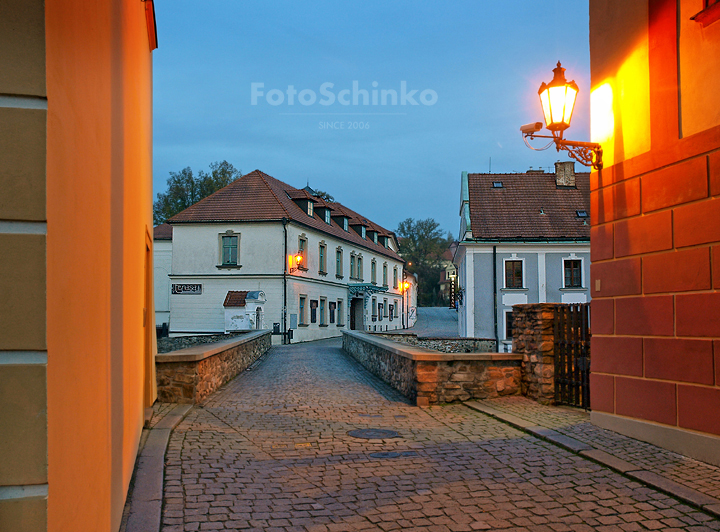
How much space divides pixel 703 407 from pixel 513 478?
224 centimetres

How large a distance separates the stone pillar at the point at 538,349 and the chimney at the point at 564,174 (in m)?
29.2

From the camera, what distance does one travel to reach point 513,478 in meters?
5.26

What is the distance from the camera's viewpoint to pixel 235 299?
101 ft

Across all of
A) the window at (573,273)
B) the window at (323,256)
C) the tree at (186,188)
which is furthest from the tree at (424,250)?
the window at (573,273)

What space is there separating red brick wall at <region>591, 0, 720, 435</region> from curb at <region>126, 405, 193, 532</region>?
201 inches

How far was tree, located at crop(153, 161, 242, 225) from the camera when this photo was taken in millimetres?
56812

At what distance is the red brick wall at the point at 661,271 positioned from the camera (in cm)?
597

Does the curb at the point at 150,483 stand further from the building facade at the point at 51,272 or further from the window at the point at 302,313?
the window at the point at 302,313

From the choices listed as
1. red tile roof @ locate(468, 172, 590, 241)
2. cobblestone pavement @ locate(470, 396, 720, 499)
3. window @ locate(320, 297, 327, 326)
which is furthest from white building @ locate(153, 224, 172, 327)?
cobblestone pavement @ locate(470, 396, 720, 499)

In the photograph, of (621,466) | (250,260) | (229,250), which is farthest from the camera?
(229,250)

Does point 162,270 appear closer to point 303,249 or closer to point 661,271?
point 303,249

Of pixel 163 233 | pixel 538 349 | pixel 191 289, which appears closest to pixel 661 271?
pixel 538 349

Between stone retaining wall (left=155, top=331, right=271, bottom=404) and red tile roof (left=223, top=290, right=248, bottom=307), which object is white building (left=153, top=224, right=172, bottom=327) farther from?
stone retaining wall (left=155, top=331, right=271, bottom=404)

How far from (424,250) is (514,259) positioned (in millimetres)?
60557
